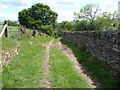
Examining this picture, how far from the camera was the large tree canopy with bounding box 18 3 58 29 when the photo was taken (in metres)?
57.5

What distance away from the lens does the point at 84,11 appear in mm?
45344

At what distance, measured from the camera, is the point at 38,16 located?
58688 millimetres

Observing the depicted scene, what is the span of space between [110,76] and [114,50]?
5.54ft

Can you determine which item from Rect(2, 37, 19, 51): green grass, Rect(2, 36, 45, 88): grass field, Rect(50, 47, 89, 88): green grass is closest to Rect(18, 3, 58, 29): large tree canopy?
Rect(2, 37, 19, 51): green grass

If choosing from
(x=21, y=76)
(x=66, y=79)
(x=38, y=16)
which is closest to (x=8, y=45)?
(x=21, y=76)

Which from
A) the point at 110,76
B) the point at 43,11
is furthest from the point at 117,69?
the point at 43,11

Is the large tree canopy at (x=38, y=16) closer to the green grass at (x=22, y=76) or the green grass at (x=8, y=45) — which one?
the green grass at (x=8, y=45)

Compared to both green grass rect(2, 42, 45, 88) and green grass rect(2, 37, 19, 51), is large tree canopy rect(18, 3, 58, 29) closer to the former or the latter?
green grass rect(2, 37, 19, 51)

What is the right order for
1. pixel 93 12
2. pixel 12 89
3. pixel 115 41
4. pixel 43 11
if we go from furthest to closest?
pixel 43 11 → pixel 93 12 → pixel 115 41 → pixel 12 89

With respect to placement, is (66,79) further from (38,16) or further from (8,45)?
(38,16)

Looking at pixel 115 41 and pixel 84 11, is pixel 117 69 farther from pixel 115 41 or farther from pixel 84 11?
pixel 84 11

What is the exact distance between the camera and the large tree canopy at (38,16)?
5746 centimetres

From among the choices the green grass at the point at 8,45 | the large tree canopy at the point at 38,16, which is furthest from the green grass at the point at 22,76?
the large tree canopy at the point at 38,16

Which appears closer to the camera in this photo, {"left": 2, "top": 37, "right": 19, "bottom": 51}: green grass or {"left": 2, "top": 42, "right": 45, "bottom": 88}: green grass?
{"left": 2, "top": 42, "right": 45, "bottom": 88}: green grass
